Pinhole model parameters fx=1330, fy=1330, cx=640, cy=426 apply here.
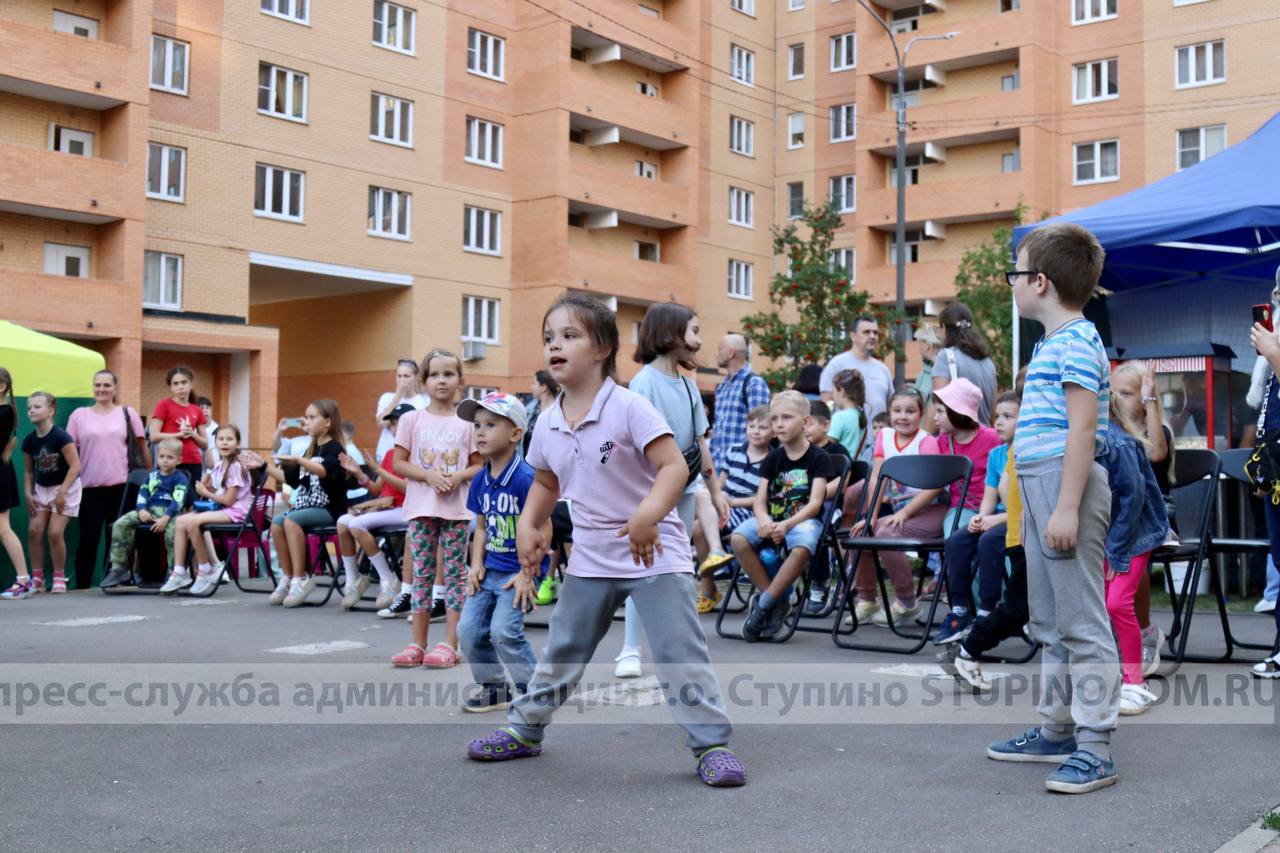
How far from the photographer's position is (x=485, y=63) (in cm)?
4053

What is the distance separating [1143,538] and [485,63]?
Result: 1475 inches

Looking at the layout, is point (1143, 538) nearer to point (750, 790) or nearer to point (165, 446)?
point (750, 790)

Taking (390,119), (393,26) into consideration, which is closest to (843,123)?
(393,26)

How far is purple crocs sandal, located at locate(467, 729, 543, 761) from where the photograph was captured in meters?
5.05

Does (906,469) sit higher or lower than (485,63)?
lower

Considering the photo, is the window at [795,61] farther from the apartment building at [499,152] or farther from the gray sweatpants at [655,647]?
the gray sweatpants at [655,647]

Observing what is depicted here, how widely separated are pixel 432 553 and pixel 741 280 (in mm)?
42608

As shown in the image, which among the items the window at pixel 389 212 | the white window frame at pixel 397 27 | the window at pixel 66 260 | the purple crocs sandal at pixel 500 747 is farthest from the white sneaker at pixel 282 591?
the white window frame at pixel 397 27

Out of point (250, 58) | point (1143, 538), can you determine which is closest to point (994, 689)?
point (1143, 538)

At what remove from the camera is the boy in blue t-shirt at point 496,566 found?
5918mm

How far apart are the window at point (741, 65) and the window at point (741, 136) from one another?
150cm

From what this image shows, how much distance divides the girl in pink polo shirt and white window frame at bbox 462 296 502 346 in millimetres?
35288

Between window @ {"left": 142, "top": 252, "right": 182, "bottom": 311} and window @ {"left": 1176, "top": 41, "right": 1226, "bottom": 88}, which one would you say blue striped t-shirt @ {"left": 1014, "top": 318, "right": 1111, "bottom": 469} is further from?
window @ {"left": 1176, "top": 41, "right": 1226, "bottom": 88}

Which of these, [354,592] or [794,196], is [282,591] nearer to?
[354,592]
